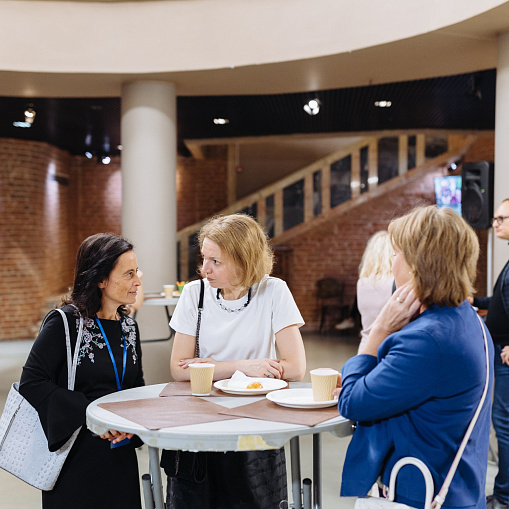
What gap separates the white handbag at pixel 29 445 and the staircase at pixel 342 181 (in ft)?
28.8

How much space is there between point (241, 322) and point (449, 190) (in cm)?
858

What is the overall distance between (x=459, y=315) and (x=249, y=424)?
0.60 meters

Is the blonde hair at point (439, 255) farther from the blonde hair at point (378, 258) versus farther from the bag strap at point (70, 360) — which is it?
the blonde hair at point (378, 258)

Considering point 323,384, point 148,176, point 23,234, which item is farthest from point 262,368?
point 23,234

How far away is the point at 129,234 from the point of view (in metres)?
6.07

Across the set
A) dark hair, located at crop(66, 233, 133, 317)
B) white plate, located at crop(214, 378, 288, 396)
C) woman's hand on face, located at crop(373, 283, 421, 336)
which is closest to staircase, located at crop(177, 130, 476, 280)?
dark hair, located at crop(66, 233, 133, 317)

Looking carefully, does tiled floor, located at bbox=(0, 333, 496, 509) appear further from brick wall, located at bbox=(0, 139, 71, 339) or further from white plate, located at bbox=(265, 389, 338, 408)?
white plate, located at bbox=(265, 389, 338, 408)

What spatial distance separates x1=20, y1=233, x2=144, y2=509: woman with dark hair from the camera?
77.9 inches

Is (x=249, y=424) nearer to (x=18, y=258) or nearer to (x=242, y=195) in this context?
(x=18, y=258)

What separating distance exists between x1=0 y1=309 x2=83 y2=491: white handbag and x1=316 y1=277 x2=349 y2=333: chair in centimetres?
896

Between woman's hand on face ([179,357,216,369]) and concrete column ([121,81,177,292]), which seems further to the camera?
concrete column ([121,81,177,292])

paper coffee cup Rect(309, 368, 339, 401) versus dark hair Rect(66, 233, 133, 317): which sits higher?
dark hair Rect(66, 233, 133, 317)

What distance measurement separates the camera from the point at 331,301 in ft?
36.4

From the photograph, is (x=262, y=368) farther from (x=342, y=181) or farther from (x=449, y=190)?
(x=342, y=181)
